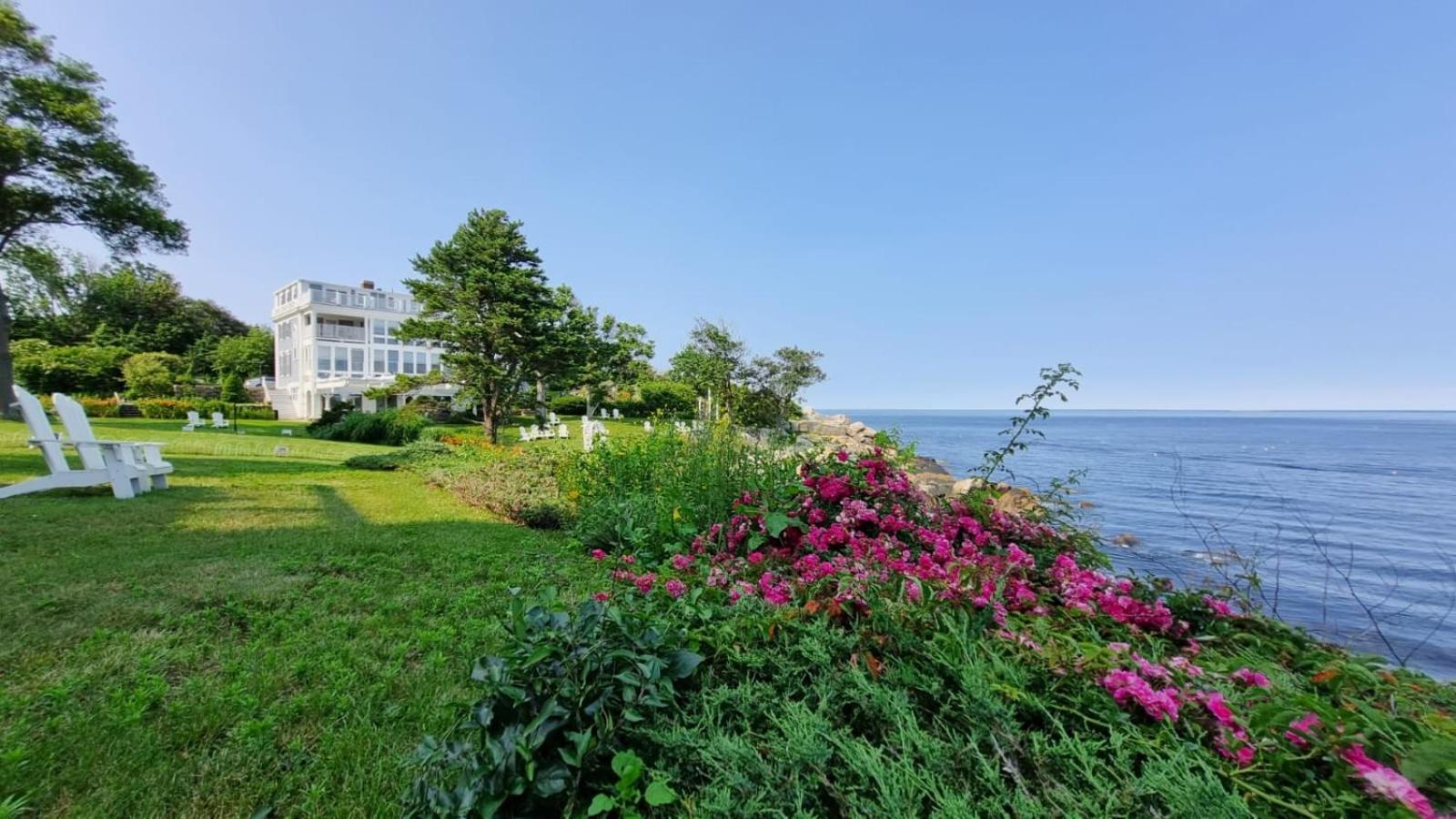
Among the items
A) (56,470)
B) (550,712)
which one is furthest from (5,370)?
(550,712)

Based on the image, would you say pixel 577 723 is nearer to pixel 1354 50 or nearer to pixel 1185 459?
pixel 1354 50

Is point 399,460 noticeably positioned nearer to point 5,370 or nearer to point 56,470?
point 56,470

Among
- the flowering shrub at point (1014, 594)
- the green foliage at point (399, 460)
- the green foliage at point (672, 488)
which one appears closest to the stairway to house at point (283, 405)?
the green foliage at point (399, 460)

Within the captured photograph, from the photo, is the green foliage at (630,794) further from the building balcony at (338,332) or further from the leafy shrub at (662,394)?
the building balcony at (338,332)

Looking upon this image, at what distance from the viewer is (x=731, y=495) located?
3773mm

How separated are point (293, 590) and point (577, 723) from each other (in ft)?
9.12

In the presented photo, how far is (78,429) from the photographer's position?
5.84m

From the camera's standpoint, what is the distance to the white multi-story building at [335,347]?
30.9 metres

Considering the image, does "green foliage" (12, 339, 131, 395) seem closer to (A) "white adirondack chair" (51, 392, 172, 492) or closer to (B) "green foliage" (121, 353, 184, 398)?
(B) "green foliage" (121, 353, 184, 398)

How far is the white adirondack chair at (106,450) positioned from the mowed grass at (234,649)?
72 cm

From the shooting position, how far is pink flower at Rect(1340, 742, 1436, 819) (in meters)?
0.86

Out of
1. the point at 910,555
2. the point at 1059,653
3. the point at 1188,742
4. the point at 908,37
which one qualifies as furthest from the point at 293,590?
the point at 908,37

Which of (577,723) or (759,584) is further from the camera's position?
(759,584)

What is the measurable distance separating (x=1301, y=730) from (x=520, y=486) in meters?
6.02
